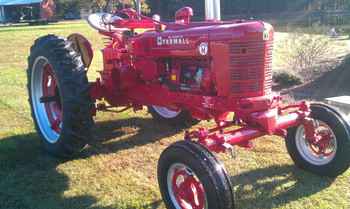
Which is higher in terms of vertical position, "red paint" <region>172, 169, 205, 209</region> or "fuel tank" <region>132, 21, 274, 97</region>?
"fuel tank" <region>132, 21, 274, 97</region>

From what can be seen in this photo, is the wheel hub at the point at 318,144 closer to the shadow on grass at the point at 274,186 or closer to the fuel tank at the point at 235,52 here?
the shadow on grass at the point at 274,186

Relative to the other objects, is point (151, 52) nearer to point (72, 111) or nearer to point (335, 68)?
point (72, 111)

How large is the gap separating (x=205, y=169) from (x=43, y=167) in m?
2.31

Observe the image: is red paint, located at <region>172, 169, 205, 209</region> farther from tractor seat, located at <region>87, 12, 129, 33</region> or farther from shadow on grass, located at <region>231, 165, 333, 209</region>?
tractor seat, located at <region>87, 12, 129, 33</region>

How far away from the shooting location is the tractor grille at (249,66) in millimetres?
4156

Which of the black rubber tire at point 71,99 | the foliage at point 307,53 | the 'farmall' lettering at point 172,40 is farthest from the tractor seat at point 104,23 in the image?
the foliage at point 307,53

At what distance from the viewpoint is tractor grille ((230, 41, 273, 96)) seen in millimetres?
4156

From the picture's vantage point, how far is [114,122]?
691 cm

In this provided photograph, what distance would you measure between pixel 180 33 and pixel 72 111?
1374 mm

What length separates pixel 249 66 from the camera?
422 centimetres

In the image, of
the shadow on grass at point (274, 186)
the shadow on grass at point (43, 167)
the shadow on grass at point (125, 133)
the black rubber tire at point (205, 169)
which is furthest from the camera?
the shadow on grass at point (125, 133)

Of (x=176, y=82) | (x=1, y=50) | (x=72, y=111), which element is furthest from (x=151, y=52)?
(x=1, y=50)

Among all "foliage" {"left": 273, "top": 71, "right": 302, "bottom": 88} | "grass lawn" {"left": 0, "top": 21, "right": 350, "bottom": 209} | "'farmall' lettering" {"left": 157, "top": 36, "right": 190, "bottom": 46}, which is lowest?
"foliage" {"left": 273, "top": 71, "right": 302, "bottom": 88}

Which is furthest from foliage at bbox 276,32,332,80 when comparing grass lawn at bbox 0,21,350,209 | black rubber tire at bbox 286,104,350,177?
black rubber tire at bbox 286,104,350,177
